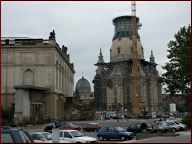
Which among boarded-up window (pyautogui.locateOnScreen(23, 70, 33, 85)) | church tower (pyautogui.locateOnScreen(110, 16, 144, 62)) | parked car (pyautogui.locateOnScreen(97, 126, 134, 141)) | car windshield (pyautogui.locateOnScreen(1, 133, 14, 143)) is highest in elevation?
church tower (pyautogui.locateOnScreen(110, 16, 144, 62))

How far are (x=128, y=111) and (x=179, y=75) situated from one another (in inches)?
4526

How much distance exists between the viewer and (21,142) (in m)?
15.0

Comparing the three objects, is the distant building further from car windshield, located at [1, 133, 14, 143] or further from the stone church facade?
the stone church facade

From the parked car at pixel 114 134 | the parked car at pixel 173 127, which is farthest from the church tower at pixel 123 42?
the parked car at pixel 114 134

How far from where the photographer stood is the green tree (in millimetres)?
47116

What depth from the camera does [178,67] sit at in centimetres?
4816

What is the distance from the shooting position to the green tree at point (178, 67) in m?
47.1

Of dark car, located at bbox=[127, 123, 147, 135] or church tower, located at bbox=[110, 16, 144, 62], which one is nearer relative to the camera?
dark car, located at bbox=[127, 123, 147, 135]

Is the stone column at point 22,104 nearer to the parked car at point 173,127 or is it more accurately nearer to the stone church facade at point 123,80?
the parked car at point 173,127

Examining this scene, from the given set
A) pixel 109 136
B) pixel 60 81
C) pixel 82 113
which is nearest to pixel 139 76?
pixel 82 113

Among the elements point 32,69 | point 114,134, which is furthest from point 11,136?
point 32,69

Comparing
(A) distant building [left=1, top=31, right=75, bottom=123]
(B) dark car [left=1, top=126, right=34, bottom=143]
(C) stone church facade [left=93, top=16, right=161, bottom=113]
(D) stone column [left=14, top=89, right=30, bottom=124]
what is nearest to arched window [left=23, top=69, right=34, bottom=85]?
(A) distant building [left=1, top=31, right=75, bottom=123]

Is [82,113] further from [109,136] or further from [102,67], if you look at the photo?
[102,67]

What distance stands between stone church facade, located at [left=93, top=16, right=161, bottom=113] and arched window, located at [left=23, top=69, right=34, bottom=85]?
83.8m
